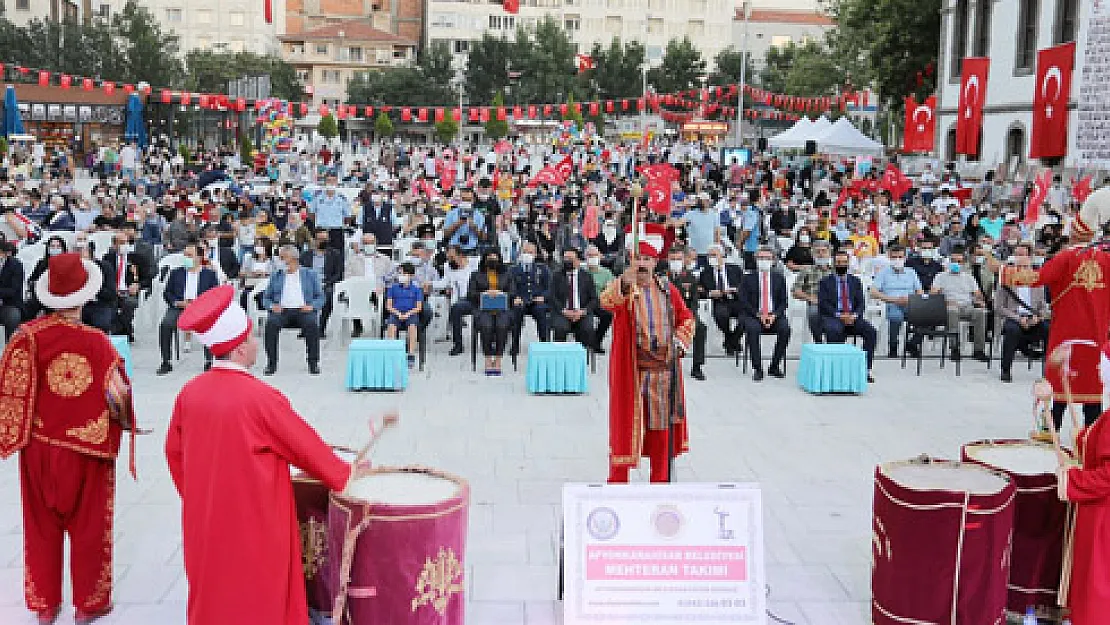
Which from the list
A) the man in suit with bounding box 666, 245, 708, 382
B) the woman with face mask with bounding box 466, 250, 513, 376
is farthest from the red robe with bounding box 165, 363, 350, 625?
the man in suit with bounding box 666, 245, 708, 382

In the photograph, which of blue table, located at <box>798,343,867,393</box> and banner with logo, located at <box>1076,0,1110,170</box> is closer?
blue table, located at <box>798,343,867,393</box>

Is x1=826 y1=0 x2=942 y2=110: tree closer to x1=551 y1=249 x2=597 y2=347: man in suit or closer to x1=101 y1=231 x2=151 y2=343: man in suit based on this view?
x1=551 y1=249 x2=597 y2=347: man in suit

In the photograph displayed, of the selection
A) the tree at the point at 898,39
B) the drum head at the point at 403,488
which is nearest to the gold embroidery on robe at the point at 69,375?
the drum head at the point at 403,488

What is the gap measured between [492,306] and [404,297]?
1.04 meters

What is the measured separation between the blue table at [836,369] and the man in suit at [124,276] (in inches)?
314

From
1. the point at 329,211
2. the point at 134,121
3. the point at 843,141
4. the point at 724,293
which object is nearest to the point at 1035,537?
the point at 724,293

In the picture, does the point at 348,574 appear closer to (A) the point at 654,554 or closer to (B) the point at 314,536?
(B) the point at 314,536

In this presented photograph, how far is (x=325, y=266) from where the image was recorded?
50.2 feet

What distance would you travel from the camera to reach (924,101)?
122 ft

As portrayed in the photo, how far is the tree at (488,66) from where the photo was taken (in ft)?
246

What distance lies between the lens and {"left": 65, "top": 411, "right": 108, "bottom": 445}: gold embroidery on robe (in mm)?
5574

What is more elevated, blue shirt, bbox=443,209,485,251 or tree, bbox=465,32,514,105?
tree, bbox=465,32,514,105

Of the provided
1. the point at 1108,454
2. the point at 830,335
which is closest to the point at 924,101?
the point at 830,335

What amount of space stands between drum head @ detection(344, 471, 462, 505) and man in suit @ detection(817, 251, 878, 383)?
8.19 m
